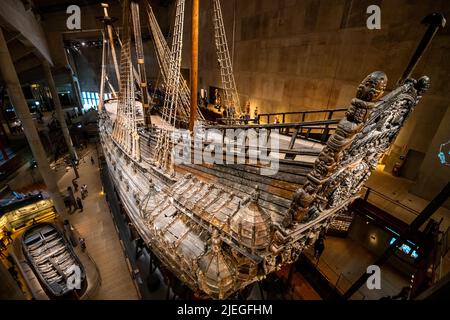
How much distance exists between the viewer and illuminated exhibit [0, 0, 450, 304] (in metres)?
2.66

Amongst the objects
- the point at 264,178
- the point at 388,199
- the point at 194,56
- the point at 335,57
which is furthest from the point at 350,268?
the point at 194,56

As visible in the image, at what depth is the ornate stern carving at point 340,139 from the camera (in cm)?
163

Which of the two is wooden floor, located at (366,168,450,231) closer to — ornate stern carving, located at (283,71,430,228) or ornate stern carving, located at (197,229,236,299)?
ornate stern carving, located at (283,71,430,228)

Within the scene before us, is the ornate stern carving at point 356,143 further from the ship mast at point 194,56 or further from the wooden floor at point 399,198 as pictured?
the ship mast at point 194,56

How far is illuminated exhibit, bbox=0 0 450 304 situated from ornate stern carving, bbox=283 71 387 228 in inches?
0.5

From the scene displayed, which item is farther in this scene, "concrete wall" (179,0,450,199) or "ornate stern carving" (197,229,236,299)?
"concrete wall" (179,0,450,199)

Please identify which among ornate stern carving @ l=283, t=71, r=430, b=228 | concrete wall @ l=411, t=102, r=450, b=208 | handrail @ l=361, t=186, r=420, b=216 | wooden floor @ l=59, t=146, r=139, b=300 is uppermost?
ornate stern carving @ l=283, t=71, r=430, b=228

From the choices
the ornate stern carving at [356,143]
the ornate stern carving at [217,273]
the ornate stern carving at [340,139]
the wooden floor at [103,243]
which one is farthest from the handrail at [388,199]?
the wooden floor at [103,243]

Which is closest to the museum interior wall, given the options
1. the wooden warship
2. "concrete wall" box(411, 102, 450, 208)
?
"concrete wall" box(411, 102, 450, 208)

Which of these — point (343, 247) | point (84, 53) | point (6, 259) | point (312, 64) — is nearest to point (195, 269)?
point (343, 247)

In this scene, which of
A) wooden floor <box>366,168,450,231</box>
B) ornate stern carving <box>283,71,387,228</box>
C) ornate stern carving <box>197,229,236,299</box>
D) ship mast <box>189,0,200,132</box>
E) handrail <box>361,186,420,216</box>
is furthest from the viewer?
handrail <box>361,186,420,216</box>

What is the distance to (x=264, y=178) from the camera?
3.54 metres

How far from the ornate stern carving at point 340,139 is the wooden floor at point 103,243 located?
5.90 metres

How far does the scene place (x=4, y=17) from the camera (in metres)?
7.13
